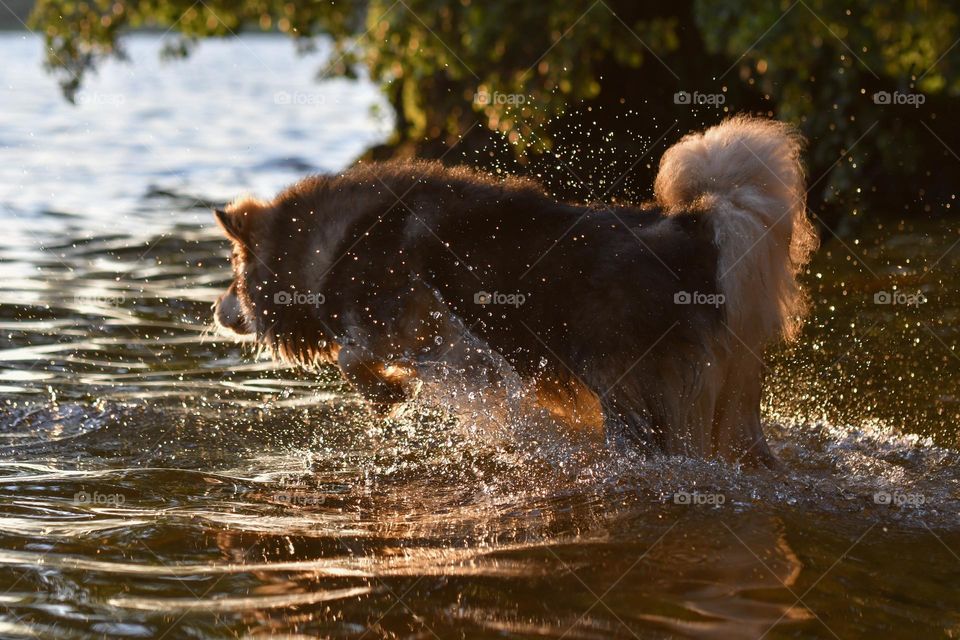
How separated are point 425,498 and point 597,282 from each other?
1116 mm

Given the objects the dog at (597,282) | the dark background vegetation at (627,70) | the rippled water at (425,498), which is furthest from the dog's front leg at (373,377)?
the dark background vegetation at (627,70)

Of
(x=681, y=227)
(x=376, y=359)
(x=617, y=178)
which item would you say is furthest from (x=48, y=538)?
(x=617, y=178)

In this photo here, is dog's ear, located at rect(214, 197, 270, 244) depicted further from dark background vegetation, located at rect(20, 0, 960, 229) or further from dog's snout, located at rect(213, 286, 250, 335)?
dark background vegetation, located at rect(20, 0, 960, 229)

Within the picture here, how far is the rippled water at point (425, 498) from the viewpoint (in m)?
3.50

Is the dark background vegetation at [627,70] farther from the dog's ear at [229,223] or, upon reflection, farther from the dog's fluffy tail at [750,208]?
the dog's fluffy tail at [750,208]

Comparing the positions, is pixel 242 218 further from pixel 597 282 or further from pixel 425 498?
pixel 597 282

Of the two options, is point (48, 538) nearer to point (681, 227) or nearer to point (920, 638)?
point (681, 227)

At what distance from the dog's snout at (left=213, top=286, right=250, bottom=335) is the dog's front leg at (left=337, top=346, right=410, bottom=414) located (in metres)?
0.66

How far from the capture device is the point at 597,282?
4.49m

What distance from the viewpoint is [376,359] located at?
17.5 feet

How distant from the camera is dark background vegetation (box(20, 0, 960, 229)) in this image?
375 inches

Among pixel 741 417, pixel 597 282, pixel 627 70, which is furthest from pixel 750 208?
pixel 627 70

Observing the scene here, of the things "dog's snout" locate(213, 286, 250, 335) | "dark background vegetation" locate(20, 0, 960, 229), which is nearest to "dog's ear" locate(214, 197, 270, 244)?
"dog's snout" locate(213, 286, 250, 335)

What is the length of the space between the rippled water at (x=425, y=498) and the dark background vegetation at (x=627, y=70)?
6.06 ft
